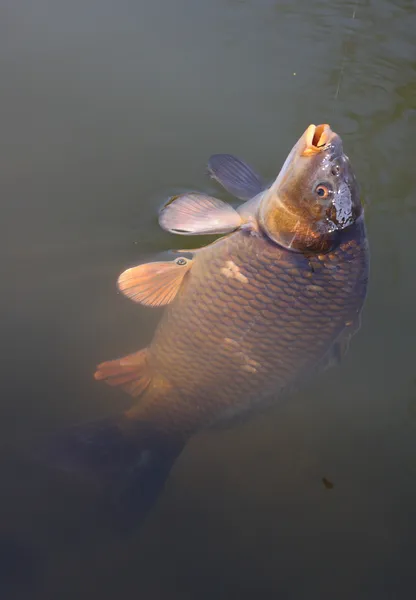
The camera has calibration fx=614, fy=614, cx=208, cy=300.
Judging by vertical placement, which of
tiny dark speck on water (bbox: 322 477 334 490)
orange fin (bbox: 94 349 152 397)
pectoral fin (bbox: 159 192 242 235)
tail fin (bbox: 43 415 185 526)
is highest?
pectoral fin (bbox: 159 192 242 235)

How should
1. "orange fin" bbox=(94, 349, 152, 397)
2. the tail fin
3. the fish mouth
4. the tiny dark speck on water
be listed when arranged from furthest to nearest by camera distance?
the tiny dark speck on water < "orange fin" bbox=(94, 349, 152, 397) < the tail fin < the fish mouth

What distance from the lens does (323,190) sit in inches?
82.4

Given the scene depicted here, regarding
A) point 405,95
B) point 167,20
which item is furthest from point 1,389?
point 405,95

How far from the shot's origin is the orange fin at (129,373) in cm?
236

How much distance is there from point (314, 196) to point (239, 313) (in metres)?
0.48

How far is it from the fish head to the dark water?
32.7 inches

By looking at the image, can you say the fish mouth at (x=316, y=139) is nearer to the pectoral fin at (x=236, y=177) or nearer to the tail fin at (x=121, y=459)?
the pectoral fin at (x=236, y=177)

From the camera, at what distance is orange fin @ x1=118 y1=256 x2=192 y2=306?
2.30 m

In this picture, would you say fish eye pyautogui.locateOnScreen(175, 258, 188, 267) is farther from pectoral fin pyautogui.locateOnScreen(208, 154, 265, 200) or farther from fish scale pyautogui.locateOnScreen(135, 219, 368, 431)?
pectoral fin pyautogui.locateOnScreen(208, 154, 265, 200)

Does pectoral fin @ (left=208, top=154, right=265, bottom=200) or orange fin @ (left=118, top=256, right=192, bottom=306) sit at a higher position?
pectoral fin @ (left=208, top=154, right=265, bottom=200)

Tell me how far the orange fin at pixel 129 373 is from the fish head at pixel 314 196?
0.71 m

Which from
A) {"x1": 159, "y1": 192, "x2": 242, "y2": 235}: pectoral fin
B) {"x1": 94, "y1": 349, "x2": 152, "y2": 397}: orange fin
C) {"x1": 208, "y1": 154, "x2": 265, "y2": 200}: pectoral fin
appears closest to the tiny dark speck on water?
{"x1": 94, "y1": 349, "x2": 152, "y2": 397}: orange fin

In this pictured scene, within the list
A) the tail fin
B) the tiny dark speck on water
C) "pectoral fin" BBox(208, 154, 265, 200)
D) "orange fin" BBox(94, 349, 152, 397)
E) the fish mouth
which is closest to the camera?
the fish mouth

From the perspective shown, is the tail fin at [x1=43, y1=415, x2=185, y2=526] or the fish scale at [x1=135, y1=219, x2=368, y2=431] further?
the tail fin at [x1=43, y1=415, x2=185, y2=526]
